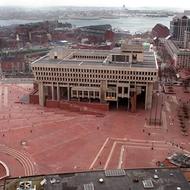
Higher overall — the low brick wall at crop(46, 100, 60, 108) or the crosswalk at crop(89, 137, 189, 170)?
the low brick wall at crop(46, 100, 60, 108)

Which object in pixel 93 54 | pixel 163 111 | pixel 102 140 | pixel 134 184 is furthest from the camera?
pixel 93 54

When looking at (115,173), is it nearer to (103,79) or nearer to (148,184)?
(148,184)

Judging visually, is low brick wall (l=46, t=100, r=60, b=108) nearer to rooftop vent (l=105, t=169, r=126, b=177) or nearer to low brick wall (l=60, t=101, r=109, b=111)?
low brick wall (l=60, t=101, r=109, b=111)

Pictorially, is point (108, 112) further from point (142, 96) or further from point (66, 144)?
point (66, 144)

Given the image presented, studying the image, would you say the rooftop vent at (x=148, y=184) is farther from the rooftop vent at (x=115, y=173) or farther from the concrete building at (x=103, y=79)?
the concrete building at (x=103, y=79)

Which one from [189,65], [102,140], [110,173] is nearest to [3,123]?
[102,140]

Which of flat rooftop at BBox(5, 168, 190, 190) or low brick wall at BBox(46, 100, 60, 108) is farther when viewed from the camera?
low brick wall at BBox(46, 100, 60, 108)

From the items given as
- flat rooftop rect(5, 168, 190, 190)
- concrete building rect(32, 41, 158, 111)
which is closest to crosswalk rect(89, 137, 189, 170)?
flat rooftop rect(5, 168, 190, 190)
